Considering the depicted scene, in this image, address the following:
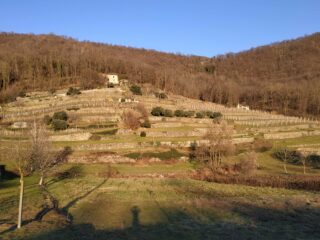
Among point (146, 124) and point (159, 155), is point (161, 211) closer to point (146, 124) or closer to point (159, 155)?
point (159, 155)

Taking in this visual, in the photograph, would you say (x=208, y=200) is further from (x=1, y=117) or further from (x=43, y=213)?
(x=1, y=117)

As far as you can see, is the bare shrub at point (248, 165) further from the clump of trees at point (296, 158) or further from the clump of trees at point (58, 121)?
the clump of trees at point (58, 121)

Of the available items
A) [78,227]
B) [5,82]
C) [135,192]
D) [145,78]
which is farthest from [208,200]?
[145,78]

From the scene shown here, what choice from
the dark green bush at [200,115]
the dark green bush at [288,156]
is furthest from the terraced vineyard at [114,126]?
the dark green bush at [288,156]

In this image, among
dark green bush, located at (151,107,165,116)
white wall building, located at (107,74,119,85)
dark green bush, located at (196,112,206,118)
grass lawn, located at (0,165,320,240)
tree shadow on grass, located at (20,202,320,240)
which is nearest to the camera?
tree shadow on grass, located at (20,202,320,240)

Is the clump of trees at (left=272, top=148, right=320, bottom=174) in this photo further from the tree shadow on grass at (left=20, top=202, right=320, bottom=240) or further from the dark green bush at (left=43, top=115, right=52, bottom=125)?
Answer: the dark green bush at (left=43, top=115, right=52, bottom=125)

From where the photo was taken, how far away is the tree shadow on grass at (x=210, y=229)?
695 inches

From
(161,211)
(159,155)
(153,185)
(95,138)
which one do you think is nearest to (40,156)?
(153,185)

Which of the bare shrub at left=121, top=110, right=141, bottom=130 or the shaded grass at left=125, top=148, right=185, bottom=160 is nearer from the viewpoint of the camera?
the shaded grass at left=125, top=148, right=185, bottom=160

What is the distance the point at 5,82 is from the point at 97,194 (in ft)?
295

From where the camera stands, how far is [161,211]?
78.3 feet

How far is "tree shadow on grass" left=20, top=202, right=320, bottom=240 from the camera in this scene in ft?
57.9

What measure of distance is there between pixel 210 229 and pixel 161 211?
490 cm

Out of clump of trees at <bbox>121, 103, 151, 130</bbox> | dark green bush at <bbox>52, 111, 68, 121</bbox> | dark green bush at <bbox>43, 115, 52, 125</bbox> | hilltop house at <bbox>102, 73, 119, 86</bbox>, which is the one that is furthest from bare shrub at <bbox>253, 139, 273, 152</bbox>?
hilltop house at <bbox>102, 73, 119, 86</bbox>
